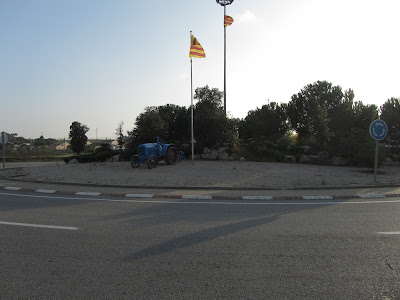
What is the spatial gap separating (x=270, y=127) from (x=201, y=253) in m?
29.6

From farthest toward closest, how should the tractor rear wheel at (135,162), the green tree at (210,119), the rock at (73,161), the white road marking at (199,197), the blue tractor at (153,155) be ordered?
the rock at (73,161), the green tree at (210,119), the tractor rear wheel at (135,162), the blue tractor at (153,155), the white road marking at (199,197)

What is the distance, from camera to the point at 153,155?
1758 centimetres

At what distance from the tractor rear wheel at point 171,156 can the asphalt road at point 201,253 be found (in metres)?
11.3

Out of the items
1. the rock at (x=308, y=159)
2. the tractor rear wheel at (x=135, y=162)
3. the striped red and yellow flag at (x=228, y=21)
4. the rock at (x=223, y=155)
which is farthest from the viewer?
the striped red and yellow flag at (x=228, y=21)

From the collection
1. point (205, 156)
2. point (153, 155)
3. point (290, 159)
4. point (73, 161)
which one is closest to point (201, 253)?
point (153, 155)

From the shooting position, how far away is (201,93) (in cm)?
2434

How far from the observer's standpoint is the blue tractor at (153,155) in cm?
1733

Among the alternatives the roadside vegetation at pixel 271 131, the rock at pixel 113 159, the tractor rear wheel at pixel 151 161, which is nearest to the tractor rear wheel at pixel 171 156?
the tractor rear wheel at pixel 151 161

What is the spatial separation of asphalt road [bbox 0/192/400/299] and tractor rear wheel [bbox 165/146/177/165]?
11.3 m

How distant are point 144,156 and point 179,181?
5760 millimetres

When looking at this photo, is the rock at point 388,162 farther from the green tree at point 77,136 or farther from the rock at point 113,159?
the green tree at point 77,136

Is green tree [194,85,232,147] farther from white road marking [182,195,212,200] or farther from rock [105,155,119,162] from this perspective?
white road marking [182,195,212,200]

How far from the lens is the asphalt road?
3186 mm

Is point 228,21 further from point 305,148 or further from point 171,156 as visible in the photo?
point 171,156
